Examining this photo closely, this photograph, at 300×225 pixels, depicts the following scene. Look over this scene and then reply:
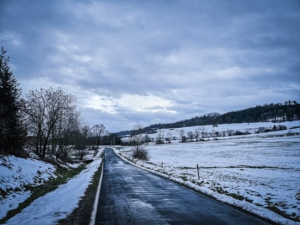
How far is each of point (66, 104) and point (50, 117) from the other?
283 centimetres

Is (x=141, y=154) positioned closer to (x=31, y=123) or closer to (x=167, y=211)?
(x=31, y=123)

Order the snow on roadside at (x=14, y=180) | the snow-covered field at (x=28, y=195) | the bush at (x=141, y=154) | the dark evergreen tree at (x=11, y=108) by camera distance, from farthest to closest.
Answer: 1. the bush at (x=141, y=154)
2. the dark evergreen tree at (x=11, y=108)
3. the snow on roadside at (x=14, y=180)
4. the snow-covered field at (x=28, y=195)

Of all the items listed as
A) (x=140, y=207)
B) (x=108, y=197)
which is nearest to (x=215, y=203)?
(x=140, y=207)

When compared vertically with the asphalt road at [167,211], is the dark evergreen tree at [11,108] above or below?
above

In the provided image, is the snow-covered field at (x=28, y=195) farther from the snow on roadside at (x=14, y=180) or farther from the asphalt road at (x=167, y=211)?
the asphalt road at (x=167, y=211)

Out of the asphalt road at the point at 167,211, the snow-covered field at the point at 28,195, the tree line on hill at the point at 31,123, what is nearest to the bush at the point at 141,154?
the tree line on hill at the point at 31,123

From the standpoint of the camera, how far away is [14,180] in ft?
41.3

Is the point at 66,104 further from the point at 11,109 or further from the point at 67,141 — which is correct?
the point at 11,109

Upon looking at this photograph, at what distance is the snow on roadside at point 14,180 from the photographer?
9.71 metres

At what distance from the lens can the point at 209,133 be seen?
592 feet

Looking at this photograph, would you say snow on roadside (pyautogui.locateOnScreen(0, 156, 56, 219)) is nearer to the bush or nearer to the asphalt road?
the asphalt road

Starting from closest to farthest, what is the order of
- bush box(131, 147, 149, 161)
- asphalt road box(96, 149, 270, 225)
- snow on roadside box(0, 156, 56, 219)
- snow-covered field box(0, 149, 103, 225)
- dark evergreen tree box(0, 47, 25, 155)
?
1. asphalt road box(96, 149, 270, 225)
2. snow-covered field box(0, 149, 103, 225)
3. snow on roadside box(0, 156, 56, 219)
4. dark evergreen tree box(0, 47, 25, 155)
5. bush box(131, 147, 149, 161)

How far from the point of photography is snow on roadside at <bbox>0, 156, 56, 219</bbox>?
9.71 metres

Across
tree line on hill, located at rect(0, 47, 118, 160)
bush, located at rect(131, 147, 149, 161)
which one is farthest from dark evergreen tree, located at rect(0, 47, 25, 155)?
bush, located at rect(131, 147, 149, 161)
